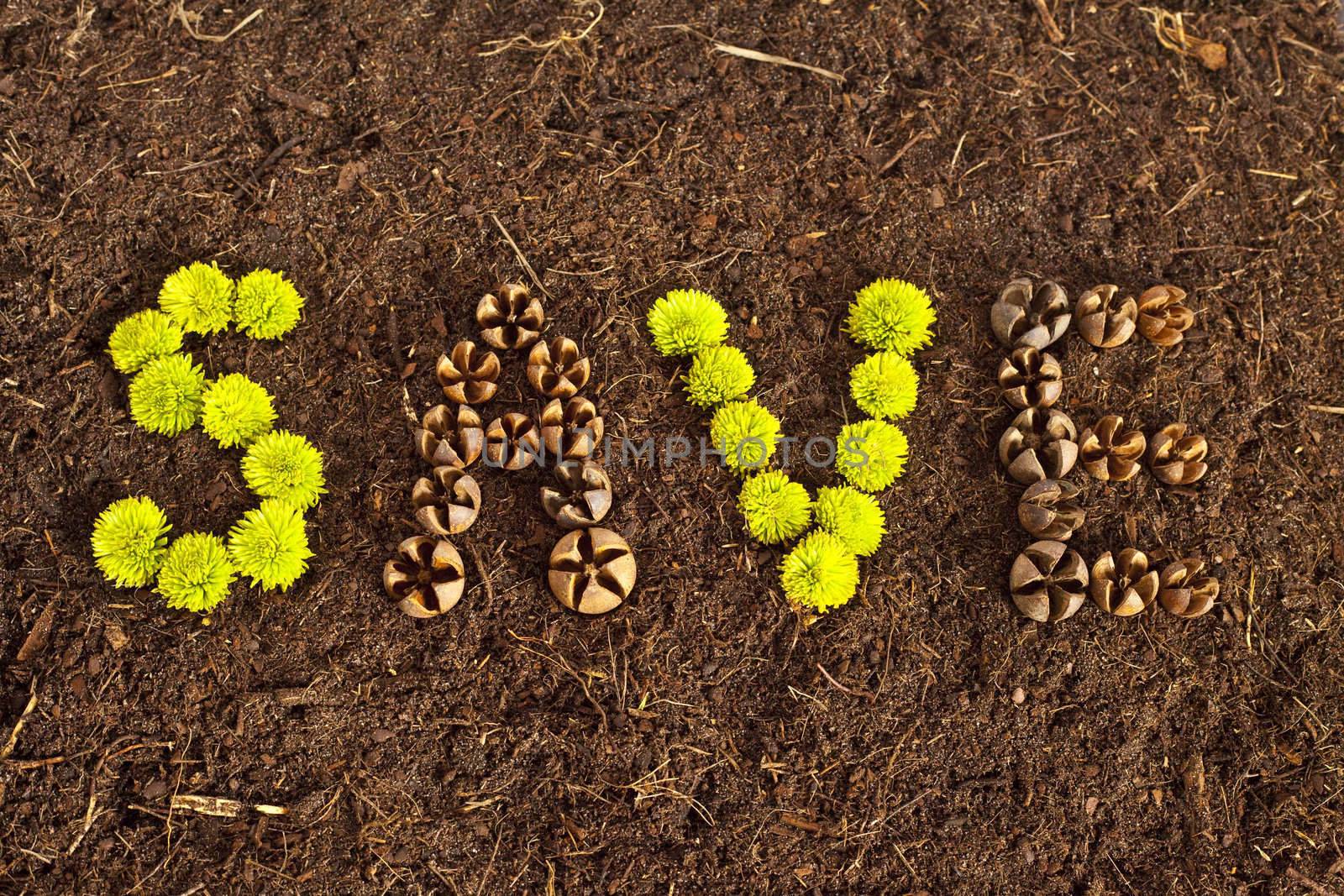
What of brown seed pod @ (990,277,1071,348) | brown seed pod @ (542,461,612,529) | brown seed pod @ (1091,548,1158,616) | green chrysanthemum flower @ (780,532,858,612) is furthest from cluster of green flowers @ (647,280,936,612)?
brown seed pod @ (1091,548,1158,616)

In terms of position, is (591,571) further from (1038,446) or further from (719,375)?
(1038,446)

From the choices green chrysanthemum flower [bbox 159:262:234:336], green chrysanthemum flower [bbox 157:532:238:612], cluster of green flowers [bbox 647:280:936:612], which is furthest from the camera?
green chrysanthemum flower [bbox 159:262:234:336]

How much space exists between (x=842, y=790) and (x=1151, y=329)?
150 centimetres

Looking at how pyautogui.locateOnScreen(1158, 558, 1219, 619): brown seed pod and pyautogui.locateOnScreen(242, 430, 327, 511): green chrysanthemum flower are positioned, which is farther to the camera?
pyautogui.locateOnScreen(1158, 558, 1219, 619): brown seed pod

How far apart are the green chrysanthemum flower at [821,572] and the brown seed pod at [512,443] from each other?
27.5 inches

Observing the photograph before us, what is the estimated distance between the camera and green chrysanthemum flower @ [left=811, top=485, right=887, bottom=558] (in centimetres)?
233

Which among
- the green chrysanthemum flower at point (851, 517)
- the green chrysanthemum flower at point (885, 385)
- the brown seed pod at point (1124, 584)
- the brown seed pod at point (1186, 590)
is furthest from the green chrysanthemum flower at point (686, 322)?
the brown seed pod at point (1186, 590)

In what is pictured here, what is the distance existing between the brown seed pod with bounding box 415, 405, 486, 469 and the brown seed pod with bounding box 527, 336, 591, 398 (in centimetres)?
19

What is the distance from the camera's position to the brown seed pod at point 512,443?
240 centimetres

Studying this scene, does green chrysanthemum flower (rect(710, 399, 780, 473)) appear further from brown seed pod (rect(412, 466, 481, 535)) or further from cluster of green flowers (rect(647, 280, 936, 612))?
brown seed pod (rect(412, 466, 481, 535))

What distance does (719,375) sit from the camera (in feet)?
8.00

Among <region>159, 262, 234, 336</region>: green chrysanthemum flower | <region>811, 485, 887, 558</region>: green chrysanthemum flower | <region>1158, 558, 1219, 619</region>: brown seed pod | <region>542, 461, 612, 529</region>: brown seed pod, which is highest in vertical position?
<region>159, 262, 234, 336</region>: green chrysanthemum flower

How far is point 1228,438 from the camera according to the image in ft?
8.68

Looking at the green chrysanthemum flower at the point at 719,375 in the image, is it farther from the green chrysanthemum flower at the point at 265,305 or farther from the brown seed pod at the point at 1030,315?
the green chrysanthemum flower at the point at 265,305
